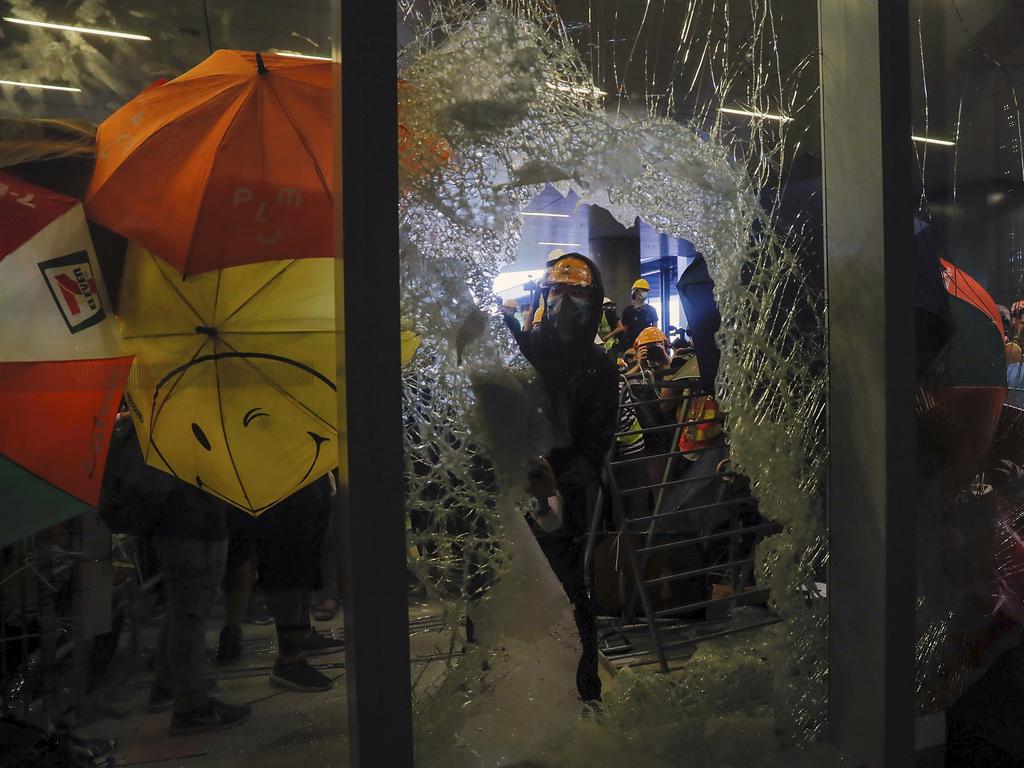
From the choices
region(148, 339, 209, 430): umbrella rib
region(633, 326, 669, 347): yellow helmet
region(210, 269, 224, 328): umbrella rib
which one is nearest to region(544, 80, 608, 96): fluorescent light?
region(633, 326, 669, 347): yellow helmet

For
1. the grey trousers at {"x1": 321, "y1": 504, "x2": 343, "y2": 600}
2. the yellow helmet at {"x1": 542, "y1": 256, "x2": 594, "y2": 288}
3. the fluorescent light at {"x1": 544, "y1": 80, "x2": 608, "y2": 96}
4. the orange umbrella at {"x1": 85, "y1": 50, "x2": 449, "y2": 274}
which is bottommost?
the grey trousers at {"x1": 321, "y1": 504, "x2": 343, "y2": 600}

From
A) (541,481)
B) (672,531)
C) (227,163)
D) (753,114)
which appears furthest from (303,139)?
(672,531)

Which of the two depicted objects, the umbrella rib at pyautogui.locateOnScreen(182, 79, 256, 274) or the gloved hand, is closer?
the umbrella rib at pyautogui.locateOnScreen(182, 79, 256, 274)

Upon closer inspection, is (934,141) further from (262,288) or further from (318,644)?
(318,644)

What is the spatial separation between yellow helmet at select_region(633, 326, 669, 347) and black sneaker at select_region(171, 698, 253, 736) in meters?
1.06

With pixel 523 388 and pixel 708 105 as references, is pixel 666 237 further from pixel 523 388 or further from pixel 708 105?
pixel 523 388

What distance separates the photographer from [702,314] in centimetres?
170

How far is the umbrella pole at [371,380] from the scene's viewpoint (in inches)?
46.6

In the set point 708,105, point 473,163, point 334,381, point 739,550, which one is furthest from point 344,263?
point 739,550

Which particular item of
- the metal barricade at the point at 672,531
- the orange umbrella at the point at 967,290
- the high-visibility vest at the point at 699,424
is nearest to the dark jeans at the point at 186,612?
the metal barricade at the point at 672,531

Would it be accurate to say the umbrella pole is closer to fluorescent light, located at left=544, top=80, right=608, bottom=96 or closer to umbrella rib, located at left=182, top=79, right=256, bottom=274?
umbrella rib, located at left=182, top=79, right=256, bottom=274

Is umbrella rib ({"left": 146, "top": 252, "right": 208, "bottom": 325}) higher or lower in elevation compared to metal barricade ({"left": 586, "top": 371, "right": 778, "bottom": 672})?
higher

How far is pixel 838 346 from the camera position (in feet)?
5.75

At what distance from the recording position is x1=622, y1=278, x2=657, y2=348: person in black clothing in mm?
1602
